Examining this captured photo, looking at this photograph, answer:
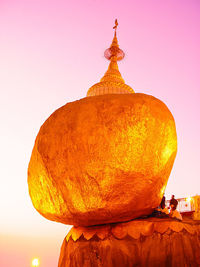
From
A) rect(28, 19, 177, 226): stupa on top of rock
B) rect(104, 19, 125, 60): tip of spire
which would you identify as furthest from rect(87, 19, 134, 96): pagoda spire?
rect(28, 19, 177, 226): stupa on top of rock

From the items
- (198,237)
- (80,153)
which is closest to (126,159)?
(80,153)

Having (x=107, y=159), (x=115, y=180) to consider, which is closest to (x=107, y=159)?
(x=107, y=159)

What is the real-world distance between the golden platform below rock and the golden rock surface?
0.33 meters

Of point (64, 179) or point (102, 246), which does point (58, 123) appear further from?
point (102, 246)

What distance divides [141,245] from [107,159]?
2.13 metres

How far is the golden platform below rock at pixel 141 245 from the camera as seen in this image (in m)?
4.95

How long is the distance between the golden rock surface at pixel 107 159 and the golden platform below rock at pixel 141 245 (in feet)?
1.07

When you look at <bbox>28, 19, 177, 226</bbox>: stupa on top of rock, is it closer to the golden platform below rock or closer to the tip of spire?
the golden platform below rock

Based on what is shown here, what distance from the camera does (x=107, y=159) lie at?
5.17 metres

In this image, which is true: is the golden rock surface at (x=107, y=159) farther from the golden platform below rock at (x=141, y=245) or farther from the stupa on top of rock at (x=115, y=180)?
the golden platform below rock at (x=141, y=245)

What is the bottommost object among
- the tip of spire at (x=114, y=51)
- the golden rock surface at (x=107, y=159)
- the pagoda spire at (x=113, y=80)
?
the golden rock surface at (x=107, y=159)

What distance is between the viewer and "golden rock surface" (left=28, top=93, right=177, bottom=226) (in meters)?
5.18

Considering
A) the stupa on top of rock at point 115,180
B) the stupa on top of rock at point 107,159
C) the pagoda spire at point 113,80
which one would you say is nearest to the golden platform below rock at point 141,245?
the stupa on top of rock at point 115,180

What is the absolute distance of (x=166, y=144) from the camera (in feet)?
18.3
